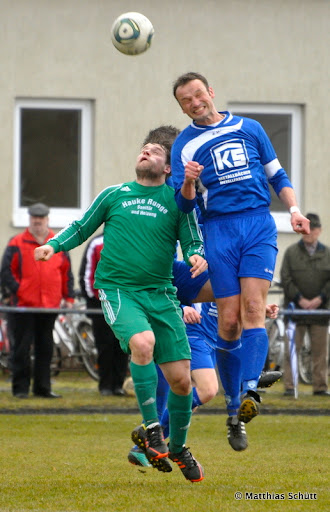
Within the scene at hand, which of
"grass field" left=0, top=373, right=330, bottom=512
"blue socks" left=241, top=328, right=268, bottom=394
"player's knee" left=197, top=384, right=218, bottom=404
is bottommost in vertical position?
"grass field" left=0, top=373, right=330, bottom=512

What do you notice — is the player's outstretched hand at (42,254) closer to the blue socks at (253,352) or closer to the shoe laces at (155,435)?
the shoe laces at (155,435)

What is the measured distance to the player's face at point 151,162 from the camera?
7.84 meters

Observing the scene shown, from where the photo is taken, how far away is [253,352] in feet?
25.8

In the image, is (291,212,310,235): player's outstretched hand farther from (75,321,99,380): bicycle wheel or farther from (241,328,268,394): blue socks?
(75,321,99,380): bicycle wheel

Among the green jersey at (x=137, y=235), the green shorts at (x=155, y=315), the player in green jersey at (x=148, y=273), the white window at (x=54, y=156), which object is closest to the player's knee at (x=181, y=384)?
the player in green jersey at (x=148, y=273)

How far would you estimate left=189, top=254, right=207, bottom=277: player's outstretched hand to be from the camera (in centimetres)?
742

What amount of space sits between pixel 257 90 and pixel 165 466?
12.4 m

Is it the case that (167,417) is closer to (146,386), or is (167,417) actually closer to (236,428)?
(236,428)

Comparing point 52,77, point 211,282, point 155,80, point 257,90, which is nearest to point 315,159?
point 257,90

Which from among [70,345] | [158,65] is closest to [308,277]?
[70,345]

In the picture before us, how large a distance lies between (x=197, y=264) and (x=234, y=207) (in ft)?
2.25

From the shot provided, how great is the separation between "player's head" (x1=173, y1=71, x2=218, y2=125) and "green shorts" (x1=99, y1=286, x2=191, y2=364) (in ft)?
4.21

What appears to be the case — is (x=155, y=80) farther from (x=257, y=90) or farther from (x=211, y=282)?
(x=211, y=282)

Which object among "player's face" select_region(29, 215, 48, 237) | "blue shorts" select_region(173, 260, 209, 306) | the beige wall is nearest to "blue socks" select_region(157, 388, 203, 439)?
"blue shorts" select_region(173, 260, 209, 306)
